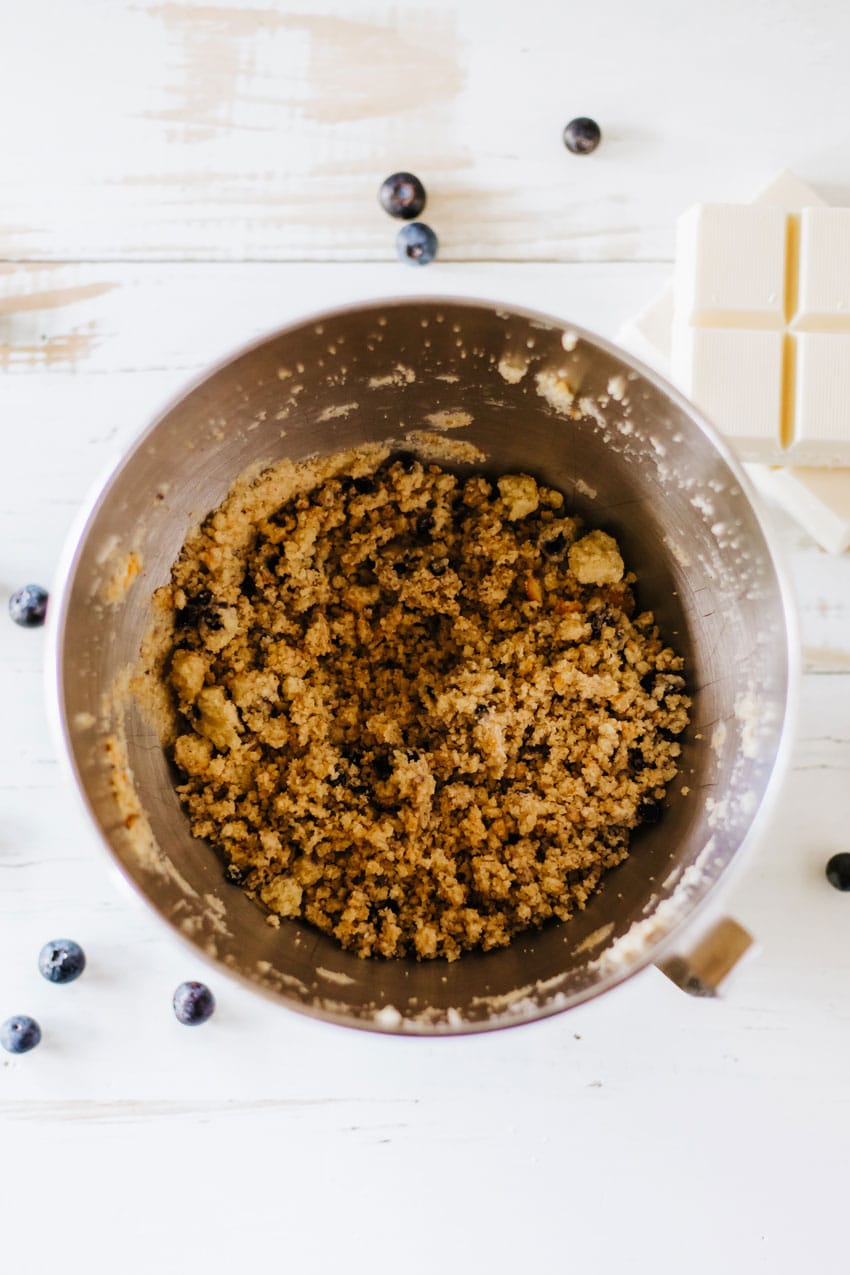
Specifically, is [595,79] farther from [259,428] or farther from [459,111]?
[259,428]

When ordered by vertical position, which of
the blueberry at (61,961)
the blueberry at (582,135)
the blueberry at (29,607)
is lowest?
the blueberry at (61,961)

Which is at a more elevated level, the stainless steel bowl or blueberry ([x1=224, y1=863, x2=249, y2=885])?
the stainless steel bowl

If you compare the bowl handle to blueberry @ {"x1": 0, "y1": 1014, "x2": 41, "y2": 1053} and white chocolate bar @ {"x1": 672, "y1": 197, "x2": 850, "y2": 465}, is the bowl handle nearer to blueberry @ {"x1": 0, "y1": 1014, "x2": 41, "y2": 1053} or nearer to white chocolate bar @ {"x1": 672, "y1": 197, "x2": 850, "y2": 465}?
white chocolate bar @ {"x1": 672, "y1": 197, "x2": 850, "y2": 465}

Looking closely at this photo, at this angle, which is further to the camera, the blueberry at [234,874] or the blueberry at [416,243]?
A: the blueberry at [416,243]

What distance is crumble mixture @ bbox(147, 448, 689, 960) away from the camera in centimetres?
106

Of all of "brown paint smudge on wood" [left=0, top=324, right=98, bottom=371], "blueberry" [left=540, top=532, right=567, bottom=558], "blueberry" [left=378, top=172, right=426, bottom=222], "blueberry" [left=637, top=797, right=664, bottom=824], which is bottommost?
"blueberry" [left=637, top=797, right=664, bottom=824]

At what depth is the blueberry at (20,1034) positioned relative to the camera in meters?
1.18

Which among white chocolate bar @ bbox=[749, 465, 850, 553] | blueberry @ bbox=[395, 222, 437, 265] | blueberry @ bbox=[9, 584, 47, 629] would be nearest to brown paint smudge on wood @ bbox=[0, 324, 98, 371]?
blueberry @ bbox=[9, 584, 47, 629]

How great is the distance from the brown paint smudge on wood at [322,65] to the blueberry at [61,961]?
972mm

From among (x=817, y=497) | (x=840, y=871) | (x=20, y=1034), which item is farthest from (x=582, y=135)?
(x=20, y=1034)

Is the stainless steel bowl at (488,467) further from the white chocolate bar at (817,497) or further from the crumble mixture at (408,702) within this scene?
the white chocolate bar at (817,497)

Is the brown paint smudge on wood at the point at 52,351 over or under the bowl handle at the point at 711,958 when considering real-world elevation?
over

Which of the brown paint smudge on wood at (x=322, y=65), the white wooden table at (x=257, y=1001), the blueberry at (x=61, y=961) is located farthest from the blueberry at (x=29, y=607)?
the brown paint smudge on wood at (x=322, y=65)

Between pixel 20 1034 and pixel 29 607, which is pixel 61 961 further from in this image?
pixel 29 607
